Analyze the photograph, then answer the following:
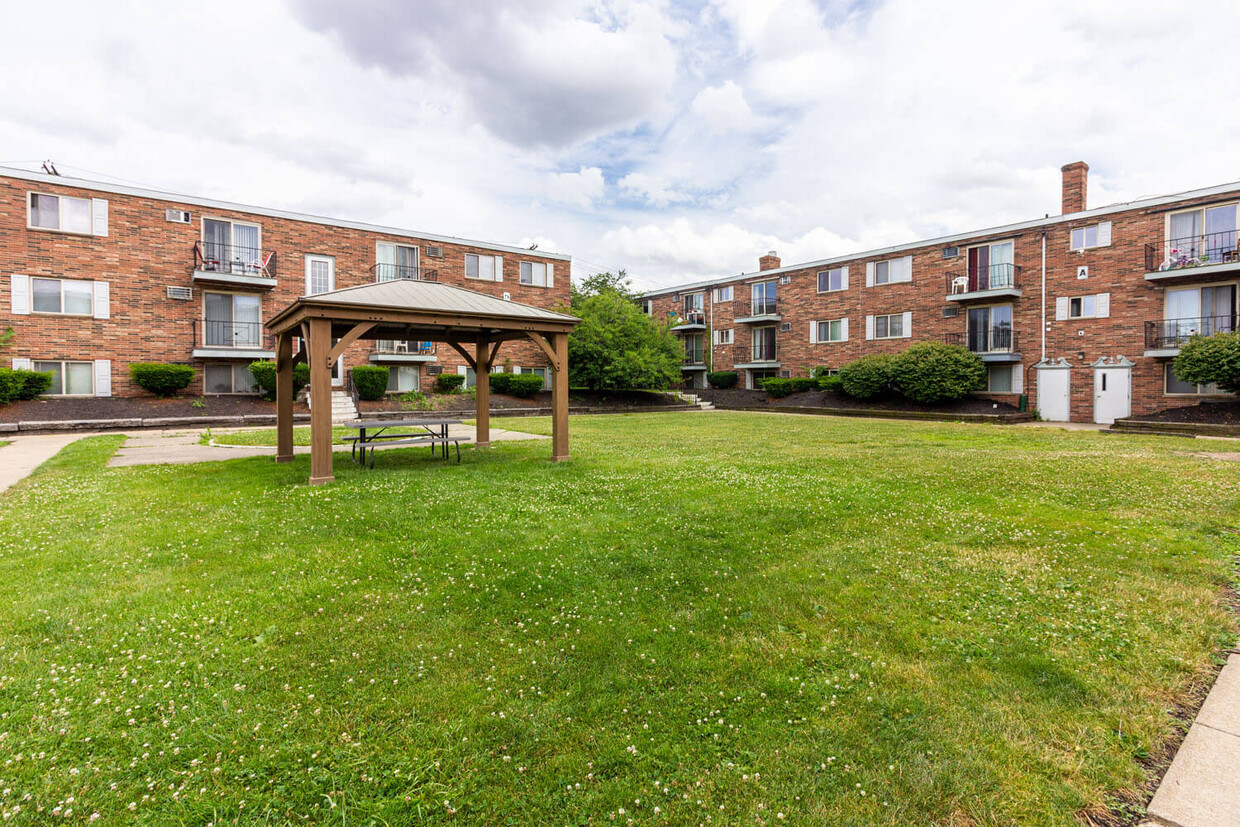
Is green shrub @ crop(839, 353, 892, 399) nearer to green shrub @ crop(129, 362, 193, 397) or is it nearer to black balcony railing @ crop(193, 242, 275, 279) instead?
black balcony railing @ crop(193, 242, 275, 279)

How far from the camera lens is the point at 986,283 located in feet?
84.2

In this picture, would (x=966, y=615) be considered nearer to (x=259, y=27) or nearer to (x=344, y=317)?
(x=344, y=317)

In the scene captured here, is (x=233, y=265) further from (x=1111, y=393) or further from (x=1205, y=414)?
(x=1205, y=414)

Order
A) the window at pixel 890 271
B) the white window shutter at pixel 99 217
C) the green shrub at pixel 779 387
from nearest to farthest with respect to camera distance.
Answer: the white window shutter at pixel 99 217
the window at pixel 890 271
the green shrub at pixel 779 387

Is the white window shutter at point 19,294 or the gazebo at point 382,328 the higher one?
the white window shutter at point 19,294

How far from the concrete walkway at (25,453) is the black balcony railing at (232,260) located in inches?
361

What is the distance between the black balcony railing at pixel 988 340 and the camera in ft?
81.1

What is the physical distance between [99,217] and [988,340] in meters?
36.7

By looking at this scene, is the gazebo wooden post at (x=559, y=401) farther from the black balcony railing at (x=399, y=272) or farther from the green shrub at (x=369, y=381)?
the black balcony railing at (x=399, y=272)

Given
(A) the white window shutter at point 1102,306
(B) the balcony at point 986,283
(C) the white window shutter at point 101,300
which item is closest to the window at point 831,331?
(B) the balcony at point 986,283

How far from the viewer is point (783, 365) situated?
Answer: 112ft

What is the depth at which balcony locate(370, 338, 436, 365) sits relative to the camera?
25359mm

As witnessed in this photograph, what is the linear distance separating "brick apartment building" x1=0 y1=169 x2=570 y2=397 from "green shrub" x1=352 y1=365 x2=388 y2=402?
1790 millimetres

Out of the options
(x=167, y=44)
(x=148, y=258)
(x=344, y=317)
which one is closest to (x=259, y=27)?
(x=167, y=44)
